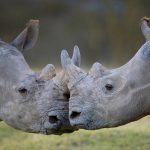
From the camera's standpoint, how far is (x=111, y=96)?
600 centimetres

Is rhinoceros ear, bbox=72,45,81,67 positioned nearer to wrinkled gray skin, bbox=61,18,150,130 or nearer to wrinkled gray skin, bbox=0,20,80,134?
wrinkled gray skin, bbox=0,20,80,134

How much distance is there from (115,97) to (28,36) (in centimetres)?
149

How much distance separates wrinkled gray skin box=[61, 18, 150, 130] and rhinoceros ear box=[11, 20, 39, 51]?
1158 mm

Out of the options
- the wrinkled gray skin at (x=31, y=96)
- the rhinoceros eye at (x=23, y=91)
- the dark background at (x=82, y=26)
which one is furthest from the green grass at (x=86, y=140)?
the dark background at (x=82, y=26)

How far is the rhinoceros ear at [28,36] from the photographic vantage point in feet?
23.1

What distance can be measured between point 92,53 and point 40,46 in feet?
6.38

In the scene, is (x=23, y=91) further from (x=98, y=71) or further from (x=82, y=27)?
(x=82, y=27)

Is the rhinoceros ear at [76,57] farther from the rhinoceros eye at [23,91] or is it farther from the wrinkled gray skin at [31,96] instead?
the rhinoceros eye at [23,91]

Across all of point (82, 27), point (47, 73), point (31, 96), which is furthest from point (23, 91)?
point (82, 27)

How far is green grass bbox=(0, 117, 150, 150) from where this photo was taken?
8531mm

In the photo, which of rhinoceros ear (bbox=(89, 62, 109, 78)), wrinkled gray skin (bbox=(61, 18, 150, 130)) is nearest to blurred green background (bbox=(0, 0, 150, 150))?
rhinoceros ear (bbox=(89, 62, 109, 78))

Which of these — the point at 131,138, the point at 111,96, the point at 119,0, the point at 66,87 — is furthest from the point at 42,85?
the point at 119,0

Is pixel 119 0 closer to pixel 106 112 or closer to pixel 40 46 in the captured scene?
pixel 40 46

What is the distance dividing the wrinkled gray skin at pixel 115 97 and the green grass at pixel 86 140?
2.46 meters
